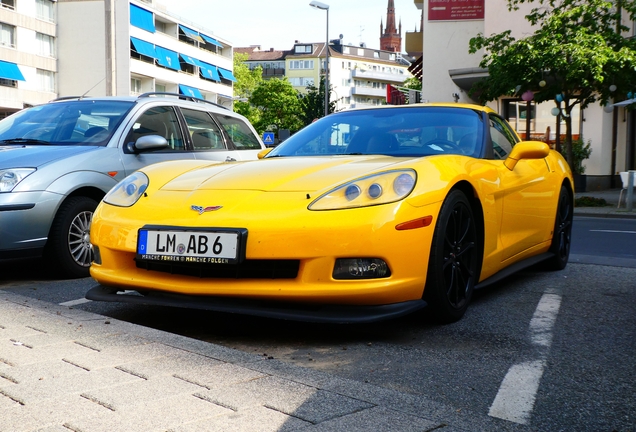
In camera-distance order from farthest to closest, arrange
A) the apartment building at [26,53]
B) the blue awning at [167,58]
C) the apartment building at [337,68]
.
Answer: the apartment building at [337,68] → the blue awning at [167,58] → the apartment building at [26,53]

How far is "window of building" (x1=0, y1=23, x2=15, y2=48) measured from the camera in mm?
51812

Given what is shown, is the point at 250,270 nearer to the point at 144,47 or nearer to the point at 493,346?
the point at 493,346

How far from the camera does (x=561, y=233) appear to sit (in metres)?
6.30

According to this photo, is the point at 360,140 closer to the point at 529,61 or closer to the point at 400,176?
the point at 400,176

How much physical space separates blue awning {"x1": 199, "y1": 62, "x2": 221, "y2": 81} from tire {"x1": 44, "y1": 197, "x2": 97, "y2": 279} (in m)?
69.6

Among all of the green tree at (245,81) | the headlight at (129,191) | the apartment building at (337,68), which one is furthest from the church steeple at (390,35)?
the headlight at (129,191)

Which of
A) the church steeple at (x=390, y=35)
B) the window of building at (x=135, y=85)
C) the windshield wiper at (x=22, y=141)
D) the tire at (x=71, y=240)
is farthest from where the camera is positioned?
the church steeple at (x=390, y=35)

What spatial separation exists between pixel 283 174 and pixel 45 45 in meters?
59.0

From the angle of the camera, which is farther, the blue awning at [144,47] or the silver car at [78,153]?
the blue awning at [144,47]

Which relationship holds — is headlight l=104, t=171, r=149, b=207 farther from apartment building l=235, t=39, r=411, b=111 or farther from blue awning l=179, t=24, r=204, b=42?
apartment building l=235, t=39, r=411, b=111

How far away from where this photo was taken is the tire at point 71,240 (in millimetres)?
5520

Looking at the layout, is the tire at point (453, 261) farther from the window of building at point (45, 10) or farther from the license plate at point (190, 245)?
the window of building at point (45, 10)

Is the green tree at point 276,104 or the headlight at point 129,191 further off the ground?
the green tree at point 276,104

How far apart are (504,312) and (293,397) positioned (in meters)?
2.38
